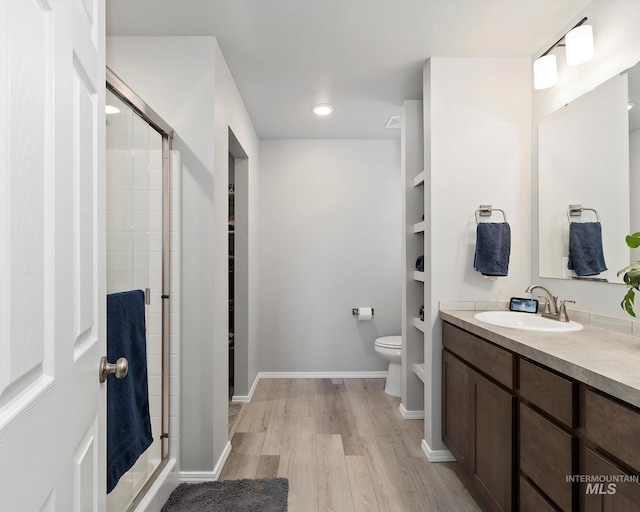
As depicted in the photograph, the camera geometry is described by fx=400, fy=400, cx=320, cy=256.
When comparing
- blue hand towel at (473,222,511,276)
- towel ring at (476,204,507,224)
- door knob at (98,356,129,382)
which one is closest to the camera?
door knob at (98,356,129,382)

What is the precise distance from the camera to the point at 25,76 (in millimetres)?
571

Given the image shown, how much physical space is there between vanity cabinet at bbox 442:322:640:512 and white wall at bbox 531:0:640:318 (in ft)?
1.93

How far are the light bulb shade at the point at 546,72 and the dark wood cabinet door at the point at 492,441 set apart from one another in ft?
5.17

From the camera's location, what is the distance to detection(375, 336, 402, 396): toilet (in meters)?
3.48

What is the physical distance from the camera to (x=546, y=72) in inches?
84.2

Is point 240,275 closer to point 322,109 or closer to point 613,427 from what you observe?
point 322,109

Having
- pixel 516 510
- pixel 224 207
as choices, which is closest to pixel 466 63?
pixel 224 207

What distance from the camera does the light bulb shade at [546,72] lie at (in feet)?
6.98

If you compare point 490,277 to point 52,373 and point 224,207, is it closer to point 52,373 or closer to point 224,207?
point 224,207

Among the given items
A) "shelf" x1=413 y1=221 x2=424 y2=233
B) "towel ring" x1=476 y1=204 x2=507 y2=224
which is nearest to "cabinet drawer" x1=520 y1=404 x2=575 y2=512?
"towel ring" x1=476 y1=204 x2=507 y2=224

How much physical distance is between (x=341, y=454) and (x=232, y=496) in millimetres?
734

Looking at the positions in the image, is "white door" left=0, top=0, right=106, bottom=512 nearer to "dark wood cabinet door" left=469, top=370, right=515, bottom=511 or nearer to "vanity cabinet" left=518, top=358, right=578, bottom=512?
"vanity cabinet" left=518, top=358, right=578, bottom=512

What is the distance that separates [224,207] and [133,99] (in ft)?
2.87

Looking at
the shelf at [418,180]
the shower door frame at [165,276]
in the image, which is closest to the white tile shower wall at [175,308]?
the shower door frame at [165,276]
